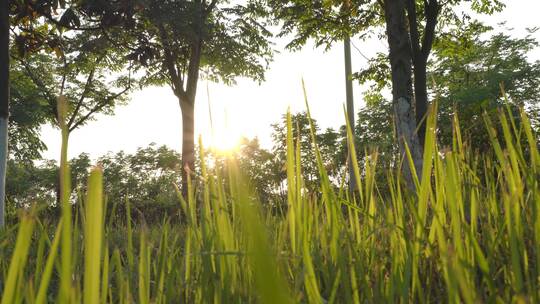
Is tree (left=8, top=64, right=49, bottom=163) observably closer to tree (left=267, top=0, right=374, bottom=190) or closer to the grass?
tree (left=267, top=0, right=374, bottom=190)

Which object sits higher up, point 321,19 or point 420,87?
point 321,19

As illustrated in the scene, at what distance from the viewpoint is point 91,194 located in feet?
1.21

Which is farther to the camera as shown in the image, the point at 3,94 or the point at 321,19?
the point at 321,19

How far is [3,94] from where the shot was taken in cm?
761

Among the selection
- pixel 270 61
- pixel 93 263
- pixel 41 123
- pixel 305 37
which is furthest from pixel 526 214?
pixel 41 123

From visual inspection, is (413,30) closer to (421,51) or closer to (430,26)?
(430,26)

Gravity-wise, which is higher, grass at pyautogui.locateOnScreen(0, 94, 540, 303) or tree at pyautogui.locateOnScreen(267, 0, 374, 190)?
tree at pyautogui.locateOnScreen(267, 0, 374, 190)

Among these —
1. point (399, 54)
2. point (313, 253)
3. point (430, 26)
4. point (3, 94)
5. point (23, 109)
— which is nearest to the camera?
point (313, 253)

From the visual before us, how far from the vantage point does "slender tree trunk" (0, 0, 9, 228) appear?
7.37 metres

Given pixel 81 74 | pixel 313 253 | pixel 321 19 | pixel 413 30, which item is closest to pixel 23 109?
pixel 81 74

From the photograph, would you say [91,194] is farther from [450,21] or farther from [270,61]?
[270,61]

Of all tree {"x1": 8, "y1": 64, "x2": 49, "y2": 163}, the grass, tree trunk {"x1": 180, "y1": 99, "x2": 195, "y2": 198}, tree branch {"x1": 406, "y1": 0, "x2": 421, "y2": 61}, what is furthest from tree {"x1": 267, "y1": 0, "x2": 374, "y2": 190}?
tree {"x1": 8, "y1": 64, "x2": 49, "y2": 163}

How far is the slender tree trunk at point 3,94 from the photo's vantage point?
7370 millimetres

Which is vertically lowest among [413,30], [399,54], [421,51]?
[399,54]
